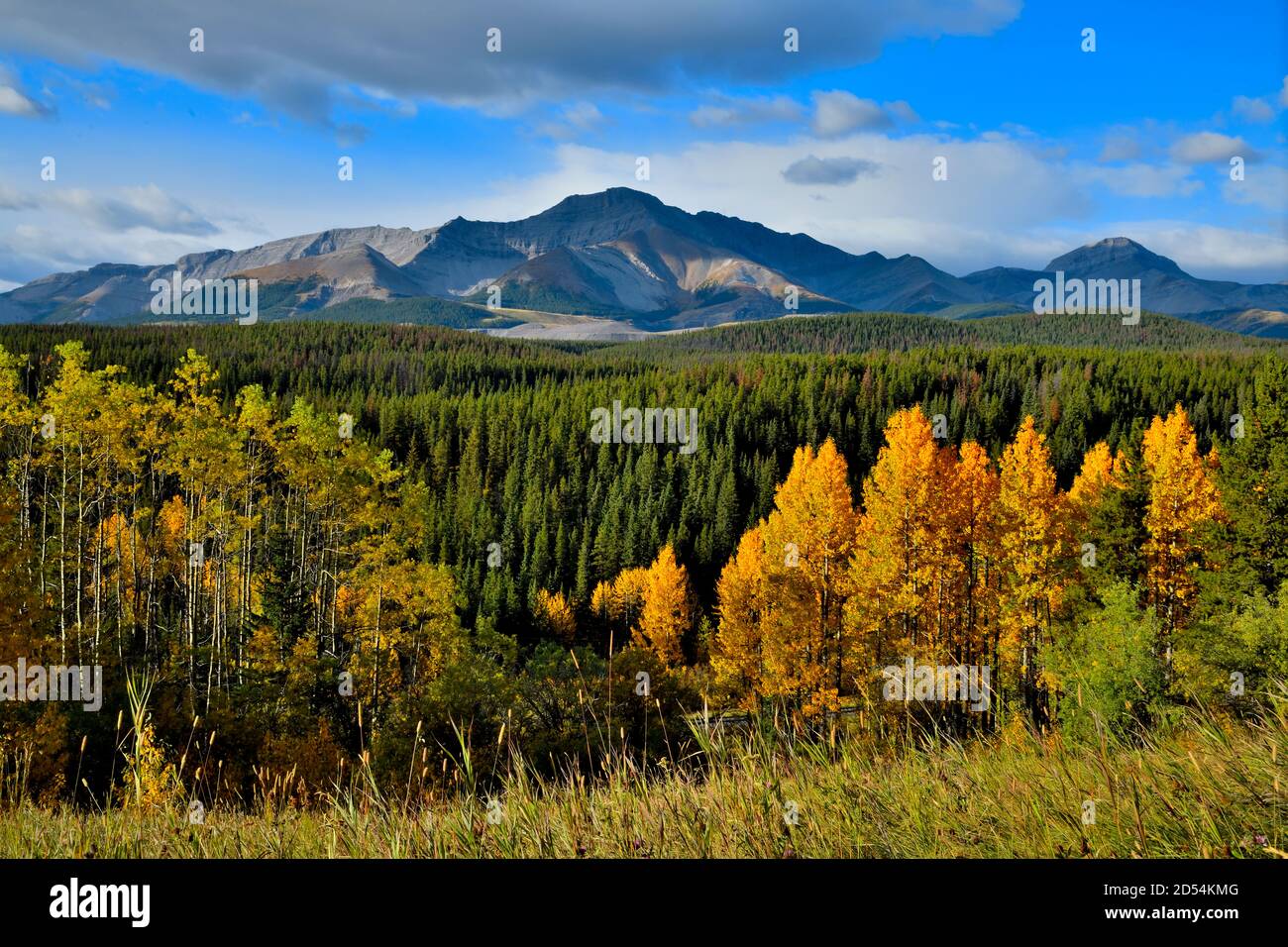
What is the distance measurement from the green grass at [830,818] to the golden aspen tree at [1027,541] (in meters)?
23.8

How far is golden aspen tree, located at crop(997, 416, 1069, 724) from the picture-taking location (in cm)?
2612

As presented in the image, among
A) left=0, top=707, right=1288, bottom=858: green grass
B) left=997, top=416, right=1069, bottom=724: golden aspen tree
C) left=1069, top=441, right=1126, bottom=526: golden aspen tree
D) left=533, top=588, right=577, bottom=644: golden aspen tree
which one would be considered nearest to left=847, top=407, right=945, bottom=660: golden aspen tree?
left=997, top=416, right=1069, bottom=724: golden aspen tree

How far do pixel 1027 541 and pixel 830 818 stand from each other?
26215 millimetres

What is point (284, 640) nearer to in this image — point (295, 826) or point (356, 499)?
point (356, 499)

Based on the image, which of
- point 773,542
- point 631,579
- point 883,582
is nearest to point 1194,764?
point 883,582

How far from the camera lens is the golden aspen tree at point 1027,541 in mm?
26125

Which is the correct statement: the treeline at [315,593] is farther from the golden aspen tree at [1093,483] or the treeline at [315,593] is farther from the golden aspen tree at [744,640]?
the golden aspen tree at [1093,483]

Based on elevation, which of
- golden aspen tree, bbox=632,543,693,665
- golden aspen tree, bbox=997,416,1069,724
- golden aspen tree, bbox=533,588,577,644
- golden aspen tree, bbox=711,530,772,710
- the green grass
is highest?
the green grass

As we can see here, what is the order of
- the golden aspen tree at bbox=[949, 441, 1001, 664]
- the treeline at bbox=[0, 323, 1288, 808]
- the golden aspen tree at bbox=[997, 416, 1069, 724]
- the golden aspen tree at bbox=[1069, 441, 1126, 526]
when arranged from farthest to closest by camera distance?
the golden aspen tree at bbox=[1069, 441, 1126, 526]
the golden aspen tree at bbox=[997, 416, 1069, 724]
the golden aspen tree at bbox=[949, 441, 1001, 664]
the treeline at bbox=[0, 323, 1288, 808]

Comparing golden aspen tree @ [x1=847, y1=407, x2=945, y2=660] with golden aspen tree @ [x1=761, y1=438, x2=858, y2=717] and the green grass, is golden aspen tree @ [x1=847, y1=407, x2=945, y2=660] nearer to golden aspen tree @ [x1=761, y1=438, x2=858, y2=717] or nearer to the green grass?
golden aspen tree @ [x1=761, y1=438, x2=858, y2=717]

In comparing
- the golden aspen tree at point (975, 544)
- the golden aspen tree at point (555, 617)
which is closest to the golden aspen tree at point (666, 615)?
the golden aspen tree at point (555, 617)

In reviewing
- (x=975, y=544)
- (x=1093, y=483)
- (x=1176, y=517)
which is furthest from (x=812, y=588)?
(x=1093, y=483)

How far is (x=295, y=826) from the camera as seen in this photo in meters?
4.15

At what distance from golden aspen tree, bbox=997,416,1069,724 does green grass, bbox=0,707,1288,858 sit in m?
23.8
